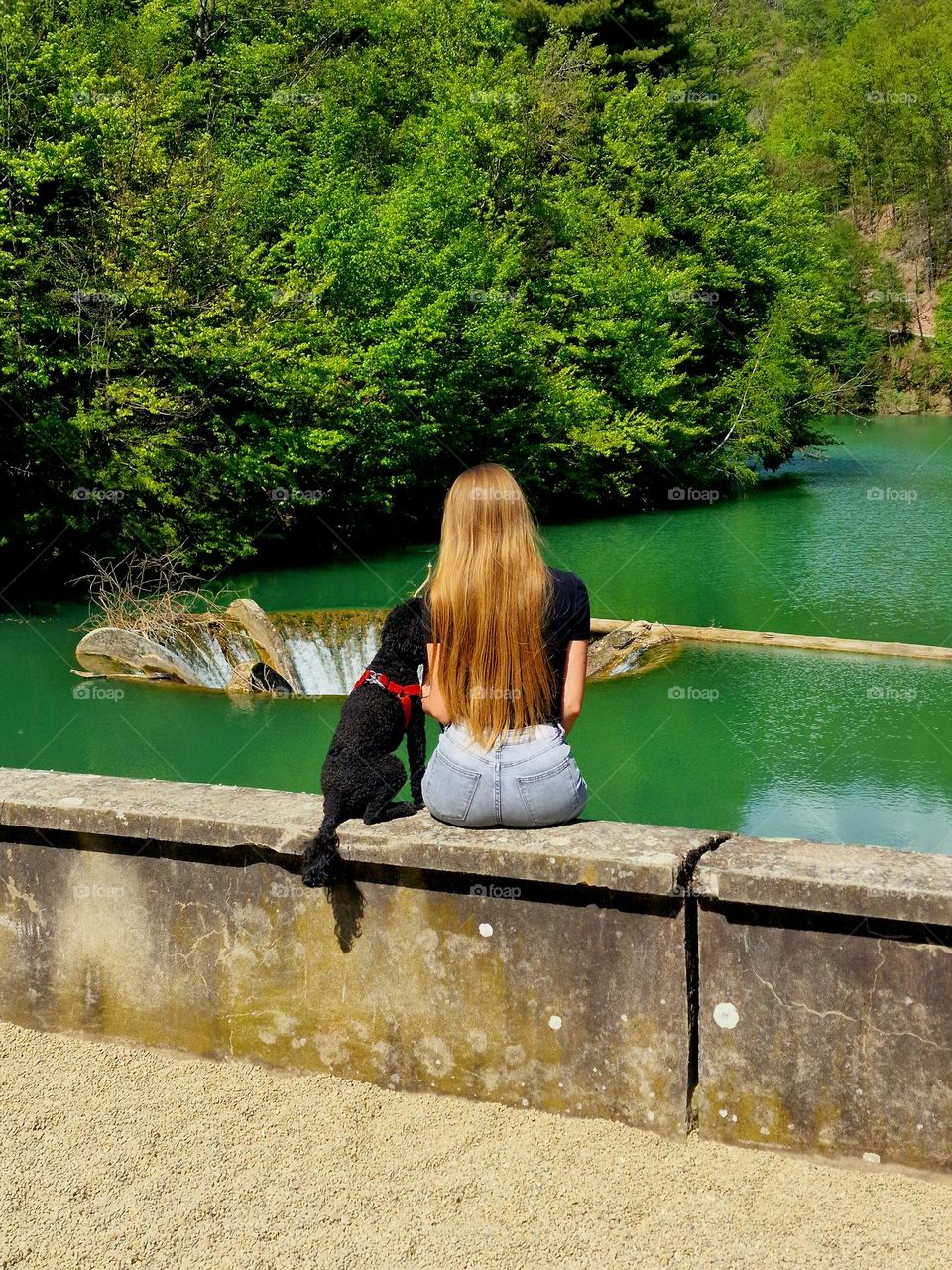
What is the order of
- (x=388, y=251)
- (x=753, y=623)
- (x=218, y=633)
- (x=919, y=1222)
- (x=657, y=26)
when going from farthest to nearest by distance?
(x=657, y=26), (x=388, y=251), (x=753, y=623), (x=218, y=633), (x=919, y=1222)

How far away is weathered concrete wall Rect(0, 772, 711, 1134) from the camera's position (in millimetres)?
3104

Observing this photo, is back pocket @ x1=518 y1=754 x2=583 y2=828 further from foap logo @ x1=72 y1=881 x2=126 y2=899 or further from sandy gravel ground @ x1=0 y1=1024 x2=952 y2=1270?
foap logo @ x1=72 y1=881 x2=126 y2=899

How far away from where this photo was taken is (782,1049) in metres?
2.98

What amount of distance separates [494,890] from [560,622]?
2.35 ft

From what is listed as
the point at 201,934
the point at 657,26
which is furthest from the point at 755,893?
the point at 657,26

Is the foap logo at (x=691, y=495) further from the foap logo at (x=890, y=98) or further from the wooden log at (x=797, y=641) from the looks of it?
the foap logo at (x=890, y=98)

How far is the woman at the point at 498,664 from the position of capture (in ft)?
10.8

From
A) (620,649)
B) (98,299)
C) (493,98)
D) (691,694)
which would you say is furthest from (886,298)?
(691,694)

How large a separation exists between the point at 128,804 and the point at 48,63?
15699 millimetres

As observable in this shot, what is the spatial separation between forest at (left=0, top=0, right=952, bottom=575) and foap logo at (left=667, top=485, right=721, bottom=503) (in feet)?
0.75

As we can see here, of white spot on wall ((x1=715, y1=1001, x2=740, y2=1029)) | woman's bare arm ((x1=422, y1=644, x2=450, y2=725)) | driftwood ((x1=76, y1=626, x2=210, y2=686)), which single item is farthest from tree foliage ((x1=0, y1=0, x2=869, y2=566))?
white spot on wall ((x1=715, y1=1001, x2=740, y2=1029))

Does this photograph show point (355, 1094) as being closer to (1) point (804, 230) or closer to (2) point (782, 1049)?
(2) point (782, 1049)

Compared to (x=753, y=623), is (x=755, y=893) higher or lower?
higher

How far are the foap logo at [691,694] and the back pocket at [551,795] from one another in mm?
9361
